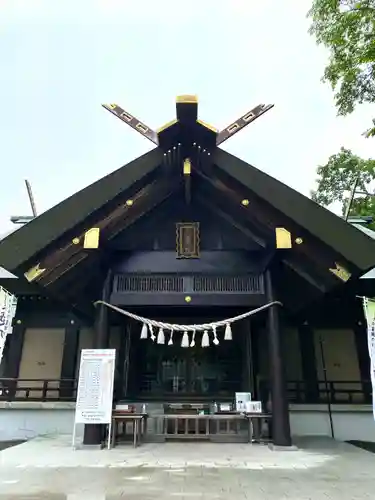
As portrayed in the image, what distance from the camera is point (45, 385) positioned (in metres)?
9.73

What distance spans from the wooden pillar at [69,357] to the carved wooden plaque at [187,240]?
5239 millimetres

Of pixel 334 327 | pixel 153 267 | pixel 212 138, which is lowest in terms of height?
pixel 334 327

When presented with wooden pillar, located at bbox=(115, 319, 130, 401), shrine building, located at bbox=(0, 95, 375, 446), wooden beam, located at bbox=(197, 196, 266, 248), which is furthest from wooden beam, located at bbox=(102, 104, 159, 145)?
wooden pillar, located at bbox=(115, 319, 130, 401)

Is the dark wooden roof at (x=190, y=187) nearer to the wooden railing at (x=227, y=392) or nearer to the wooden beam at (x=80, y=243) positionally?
the wooden beam at (x=80, y=243)

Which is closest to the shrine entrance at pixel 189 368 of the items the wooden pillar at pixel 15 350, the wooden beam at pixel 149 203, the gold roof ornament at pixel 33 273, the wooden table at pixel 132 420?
the wooden table at pixel 132 420

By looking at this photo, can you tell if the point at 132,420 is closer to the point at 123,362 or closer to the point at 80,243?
Answer: the point at 123,362

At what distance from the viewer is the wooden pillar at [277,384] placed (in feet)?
21.3

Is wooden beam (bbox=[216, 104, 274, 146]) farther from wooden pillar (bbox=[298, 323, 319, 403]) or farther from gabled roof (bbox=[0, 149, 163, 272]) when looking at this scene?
wooden pillar (bbox=[298, 323, 319, 403])

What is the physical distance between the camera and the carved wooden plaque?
7.51m

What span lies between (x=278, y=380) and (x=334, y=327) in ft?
16.0

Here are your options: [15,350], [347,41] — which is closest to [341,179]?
[347,41]

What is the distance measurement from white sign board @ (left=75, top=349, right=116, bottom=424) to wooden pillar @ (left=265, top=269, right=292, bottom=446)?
2923 mm

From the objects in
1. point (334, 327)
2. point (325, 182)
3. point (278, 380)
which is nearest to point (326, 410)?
point (334, 327)

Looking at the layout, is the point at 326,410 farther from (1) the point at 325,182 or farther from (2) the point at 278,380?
(1) the point at 325,182
